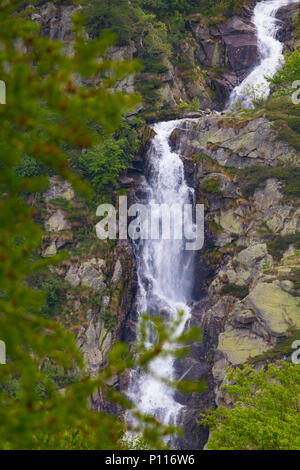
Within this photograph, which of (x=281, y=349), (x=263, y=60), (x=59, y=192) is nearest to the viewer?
(x=281, y=349)

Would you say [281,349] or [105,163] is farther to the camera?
[105,163]

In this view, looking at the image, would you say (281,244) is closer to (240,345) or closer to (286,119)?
(240,345)

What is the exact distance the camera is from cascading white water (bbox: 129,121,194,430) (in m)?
22.6

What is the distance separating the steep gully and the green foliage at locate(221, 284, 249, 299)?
2523 mm

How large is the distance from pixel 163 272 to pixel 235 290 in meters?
5.12

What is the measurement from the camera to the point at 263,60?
39.2 m

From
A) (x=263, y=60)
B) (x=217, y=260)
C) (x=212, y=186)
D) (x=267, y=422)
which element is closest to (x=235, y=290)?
(x=217, y=260)

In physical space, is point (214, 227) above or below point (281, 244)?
above

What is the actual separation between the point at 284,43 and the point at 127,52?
13884mm

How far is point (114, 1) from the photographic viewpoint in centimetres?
3572

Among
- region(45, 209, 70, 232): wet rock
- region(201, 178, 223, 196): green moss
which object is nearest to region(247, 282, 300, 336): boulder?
region(201, 178, 223, 196): green moss

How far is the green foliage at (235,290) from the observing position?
75.2 feet

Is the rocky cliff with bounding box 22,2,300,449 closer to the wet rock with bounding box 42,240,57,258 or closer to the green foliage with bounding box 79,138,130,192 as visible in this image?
the wet rock with bounding box 42,240,57,258

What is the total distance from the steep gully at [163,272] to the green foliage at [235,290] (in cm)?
252
